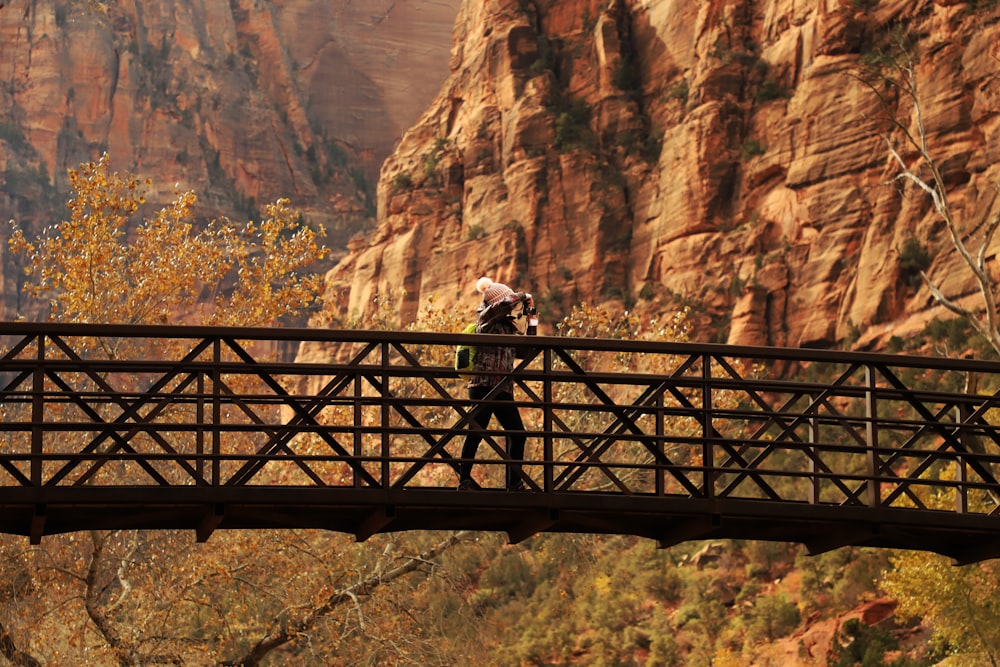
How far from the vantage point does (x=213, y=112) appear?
11900 cm

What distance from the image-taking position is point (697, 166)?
58312 millimetres

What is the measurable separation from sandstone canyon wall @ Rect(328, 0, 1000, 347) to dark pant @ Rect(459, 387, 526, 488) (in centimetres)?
3239

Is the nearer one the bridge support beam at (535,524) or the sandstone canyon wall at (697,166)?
the bridge support beam at (535,524)

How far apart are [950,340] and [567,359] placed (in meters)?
33.5

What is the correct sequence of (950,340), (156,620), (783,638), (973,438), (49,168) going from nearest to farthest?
1. (156,620)
2. (973,438)
3. (783,638)
4. (950,340)
5. (49,168)

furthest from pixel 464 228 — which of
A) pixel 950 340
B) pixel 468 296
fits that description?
pixel 950 340

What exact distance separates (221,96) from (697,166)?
7020cm

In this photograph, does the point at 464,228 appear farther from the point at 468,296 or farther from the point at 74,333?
the point at 74,333

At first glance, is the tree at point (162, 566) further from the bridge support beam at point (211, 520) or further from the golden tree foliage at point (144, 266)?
the bridge support beam at point (211, 520)

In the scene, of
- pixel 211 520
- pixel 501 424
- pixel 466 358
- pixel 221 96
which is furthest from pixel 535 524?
pixel 221 96

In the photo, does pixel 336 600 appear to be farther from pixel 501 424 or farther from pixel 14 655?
pixel 501 424

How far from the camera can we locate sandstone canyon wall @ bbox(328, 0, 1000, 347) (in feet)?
161

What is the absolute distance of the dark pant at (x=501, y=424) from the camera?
12584 millimetres

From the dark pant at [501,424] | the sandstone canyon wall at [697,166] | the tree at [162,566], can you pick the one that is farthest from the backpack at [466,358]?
the sandstone canyon wall at [697,166]
